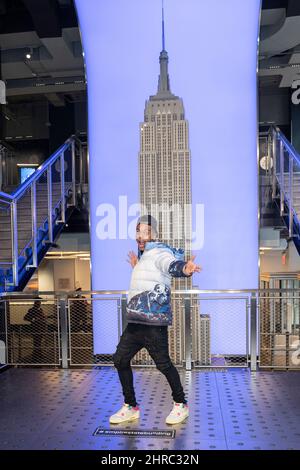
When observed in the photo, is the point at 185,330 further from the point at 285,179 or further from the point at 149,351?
the point at 285,179

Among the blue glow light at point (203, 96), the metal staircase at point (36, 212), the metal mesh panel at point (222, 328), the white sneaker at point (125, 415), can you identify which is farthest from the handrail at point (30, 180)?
the white sneaker at point (125, 415)

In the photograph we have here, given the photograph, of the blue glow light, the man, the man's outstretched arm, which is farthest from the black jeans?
the blue glow light

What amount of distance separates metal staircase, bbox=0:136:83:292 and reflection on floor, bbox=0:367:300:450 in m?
1.30

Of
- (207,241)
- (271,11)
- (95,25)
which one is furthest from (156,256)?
(271,11)

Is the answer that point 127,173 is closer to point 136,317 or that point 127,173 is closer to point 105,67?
point 105,67

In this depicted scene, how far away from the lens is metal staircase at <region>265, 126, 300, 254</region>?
5605 millimetres

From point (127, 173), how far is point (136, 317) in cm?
247

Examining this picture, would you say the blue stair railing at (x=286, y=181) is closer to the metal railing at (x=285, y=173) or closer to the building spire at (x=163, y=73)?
the metal railing at (x=285, y=173)

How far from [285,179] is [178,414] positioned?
4.14m

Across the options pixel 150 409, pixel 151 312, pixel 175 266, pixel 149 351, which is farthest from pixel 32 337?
pixel 175 266

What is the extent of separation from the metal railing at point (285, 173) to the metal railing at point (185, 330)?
1375mm

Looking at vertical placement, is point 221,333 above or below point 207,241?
below

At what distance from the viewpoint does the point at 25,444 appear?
251 centimetres

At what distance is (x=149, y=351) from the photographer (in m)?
2.74
